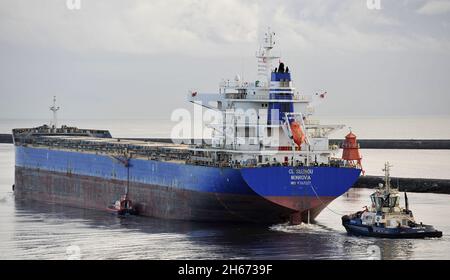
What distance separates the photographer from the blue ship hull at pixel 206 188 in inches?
1759

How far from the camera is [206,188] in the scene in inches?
1844

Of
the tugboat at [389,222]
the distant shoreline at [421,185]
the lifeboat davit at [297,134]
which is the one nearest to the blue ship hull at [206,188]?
the lifeboat davit at [297,134]

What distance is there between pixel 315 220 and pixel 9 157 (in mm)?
72770

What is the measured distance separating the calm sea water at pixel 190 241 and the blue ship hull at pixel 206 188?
641 millimetres

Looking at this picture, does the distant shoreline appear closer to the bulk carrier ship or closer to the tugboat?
the bulk carrier ship

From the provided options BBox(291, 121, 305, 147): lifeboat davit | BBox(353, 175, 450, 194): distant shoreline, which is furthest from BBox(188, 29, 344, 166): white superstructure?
BBox(353, 175, 450, 194): distant shoreline

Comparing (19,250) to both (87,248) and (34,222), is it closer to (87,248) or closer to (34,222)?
(87,248)

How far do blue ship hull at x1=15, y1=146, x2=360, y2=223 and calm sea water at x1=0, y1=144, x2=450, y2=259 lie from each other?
25.2 inches

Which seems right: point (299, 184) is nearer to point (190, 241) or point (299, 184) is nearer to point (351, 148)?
point (190, 241)

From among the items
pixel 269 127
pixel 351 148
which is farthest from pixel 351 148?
pixel 269 127

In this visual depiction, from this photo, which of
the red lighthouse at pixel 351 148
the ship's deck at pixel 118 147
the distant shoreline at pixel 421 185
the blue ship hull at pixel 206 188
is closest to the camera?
the blue ship hull at pixel 206 188

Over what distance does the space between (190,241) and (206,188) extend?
170 inches

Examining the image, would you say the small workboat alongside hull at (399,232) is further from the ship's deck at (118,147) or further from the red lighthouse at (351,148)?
the red lighthouse at (351,148)
